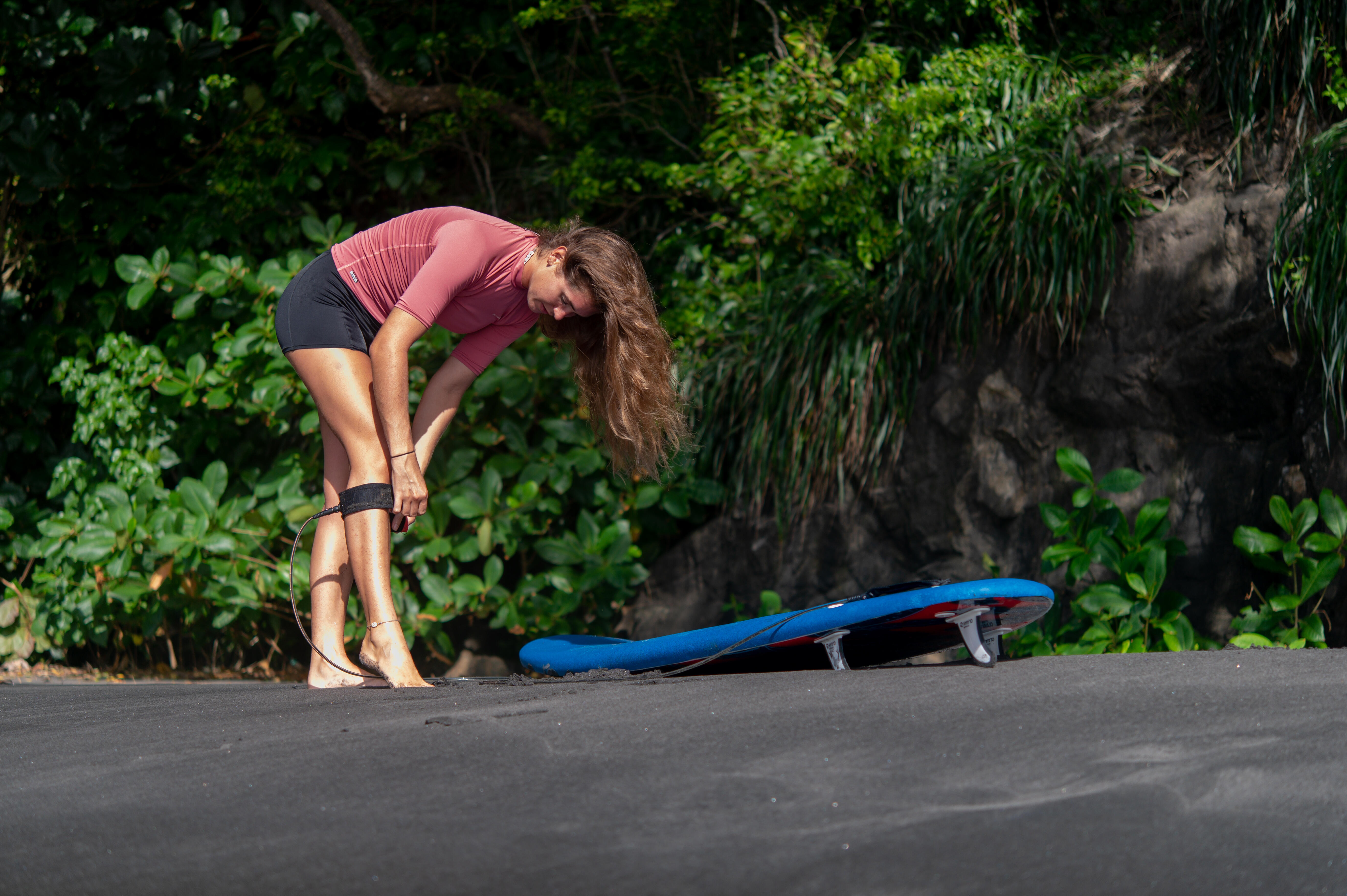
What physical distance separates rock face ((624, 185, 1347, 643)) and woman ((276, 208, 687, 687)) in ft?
4.66

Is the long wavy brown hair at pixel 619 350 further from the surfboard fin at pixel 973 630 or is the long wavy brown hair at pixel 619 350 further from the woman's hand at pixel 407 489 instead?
the surfboard fin at pixel 973 630

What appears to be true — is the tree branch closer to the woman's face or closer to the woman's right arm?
the woman's right arm

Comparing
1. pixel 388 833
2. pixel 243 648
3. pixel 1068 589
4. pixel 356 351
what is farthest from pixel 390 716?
pixel 243 648

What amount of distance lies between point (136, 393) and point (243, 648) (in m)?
1.25

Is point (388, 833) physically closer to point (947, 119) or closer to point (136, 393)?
point (947, 119)

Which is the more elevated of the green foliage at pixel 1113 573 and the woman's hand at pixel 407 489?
the woman's hand at pixel 407 489

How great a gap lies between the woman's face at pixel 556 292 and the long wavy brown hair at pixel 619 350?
1cm

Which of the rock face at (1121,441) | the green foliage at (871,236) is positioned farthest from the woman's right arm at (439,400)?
the rock face at (1121,441)

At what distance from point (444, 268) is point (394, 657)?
2.95 feet

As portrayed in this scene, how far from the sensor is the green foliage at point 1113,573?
2900mm

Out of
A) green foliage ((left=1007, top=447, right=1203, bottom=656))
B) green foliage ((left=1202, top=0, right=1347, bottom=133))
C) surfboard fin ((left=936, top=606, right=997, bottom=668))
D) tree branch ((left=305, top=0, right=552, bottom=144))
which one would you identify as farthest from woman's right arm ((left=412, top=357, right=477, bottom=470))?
green foliage ((left=1202, top=0, right=1347, bottom=133))

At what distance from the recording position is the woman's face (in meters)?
2.29

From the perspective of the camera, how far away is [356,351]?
238cm

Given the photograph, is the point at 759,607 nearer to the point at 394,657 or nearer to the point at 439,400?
the point at 439,400
